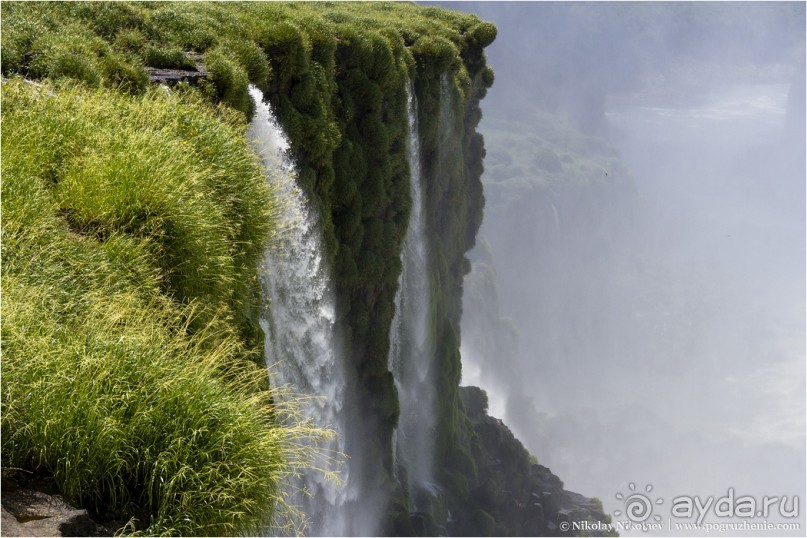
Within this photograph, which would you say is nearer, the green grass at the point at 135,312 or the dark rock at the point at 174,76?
the green grass at the point at 135,312

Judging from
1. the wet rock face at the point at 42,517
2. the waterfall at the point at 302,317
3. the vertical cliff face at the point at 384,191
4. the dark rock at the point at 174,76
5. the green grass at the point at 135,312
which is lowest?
the wet rock face at the point at 42,517

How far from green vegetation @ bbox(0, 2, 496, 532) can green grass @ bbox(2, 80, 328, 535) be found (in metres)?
0.04

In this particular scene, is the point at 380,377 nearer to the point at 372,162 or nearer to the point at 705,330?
the point at 372,162

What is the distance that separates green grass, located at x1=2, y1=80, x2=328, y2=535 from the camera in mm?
5051

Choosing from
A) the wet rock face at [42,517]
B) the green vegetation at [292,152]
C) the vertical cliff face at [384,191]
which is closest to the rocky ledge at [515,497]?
the green vegetation at [292,152]

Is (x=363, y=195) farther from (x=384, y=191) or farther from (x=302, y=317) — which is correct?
(x=302, y=317)

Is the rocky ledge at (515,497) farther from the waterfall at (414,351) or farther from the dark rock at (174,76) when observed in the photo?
the dark rock at (174,76)

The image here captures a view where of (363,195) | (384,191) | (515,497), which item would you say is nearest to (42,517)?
(363,195)

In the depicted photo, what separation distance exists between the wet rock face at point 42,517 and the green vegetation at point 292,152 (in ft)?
1.48

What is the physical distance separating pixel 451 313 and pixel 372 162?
17470mm

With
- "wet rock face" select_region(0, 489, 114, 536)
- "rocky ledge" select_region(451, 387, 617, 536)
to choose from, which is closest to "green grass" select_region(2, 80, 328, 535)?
"wet rock face" select_region(0, 489, 114, 536)

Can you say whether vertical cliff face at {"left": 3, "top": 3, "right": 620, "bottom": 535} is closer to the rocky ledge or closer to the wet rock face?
the rocky ledge

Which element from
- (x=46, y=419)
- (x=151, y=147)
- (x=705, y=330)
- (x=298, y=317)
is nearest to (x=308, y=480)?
(x=298, y=317)

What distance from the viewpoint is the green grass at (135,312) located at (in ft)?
16.6
